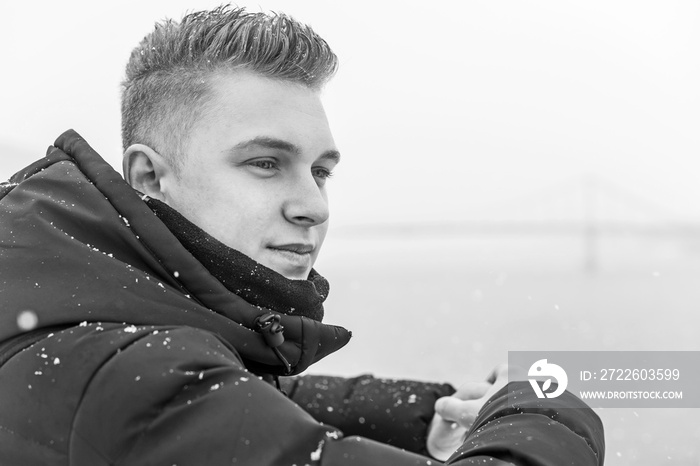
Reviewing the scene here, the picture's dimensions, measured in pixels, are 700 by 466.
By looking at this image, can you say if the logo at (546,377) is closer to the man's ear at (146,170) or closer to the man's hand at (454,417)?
the man's hand at (454,417)

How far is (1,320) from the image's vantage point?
1007mm

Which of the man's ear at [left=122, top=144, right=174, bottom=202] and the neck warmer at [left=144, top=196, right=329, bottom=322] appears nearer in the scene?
the neck warmer at [left=144, top=196, right=329, bottom=322]

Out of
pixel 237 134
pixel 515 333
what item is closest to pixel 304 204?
pixel 237 134

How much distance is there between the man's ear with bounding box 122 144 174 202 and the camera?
142 centimetres

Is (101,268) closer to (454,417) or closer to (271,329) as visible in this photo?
(271,329)

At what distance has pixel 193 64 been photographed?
1482 millimetres

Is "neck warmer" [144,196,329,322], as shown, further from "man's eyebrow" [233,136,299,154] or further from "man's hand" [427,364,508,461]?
"man's hand" [427,364,508,461]

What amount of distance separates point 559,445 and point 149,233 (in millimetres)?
741

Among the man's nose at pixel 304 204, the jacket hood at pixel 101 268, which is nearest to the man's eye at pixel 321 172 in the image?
the man's nose at pixel 304 204

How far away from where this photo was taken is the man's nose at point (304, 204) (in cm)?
135

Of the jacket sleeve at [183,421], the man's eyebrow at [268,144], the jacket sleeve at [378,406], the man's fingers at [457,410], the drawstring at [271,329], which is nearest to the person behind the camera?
the jacket sleeve at [183,421]

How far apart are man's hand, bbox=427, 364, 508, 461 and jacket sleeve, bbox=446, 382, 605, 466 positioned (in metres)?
0.32

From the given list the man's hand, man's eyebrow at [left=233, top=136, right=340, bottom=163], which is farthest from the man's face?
the man's hand

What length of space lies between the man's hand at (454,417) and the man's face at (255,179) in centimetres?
52
